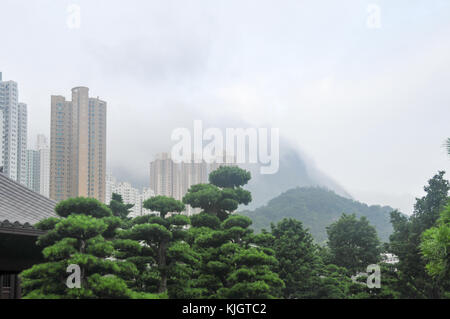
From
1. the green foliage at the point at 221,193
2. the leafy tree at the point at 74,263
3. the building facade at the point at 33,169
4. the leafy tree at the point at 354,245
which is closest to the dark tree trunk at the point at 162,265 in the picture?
the leafy tree at the point at 74,263

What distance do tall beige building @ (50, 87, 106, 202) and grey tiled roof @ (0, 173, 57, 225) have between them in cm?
4587

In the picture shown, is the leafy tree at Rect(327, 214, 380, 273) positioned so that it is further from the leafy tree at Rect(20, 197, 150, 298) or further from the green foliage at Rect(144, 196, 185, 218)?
the leafy tree at Rect(20, 197, 150, 298)

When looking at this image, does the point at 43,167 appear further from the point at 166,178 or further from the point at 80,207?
the point at 80,207

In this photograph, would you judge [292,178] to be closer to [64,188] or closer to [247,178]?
[64,188]

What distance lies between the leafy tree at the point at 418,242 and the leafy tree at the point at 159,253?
8942mm

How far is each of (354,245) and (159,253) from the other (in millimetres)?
18336

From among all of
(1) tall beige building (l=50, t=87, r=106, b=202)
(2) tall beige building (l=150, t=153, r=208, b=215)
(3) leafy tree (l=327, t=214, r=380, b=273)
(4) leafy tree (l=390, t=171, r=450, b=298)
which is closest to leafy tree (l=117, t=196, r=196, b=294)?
(4) leafy tree (l=390, t=171, r=450, b=298)

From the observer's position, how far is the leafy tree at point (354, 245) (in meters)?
27.4

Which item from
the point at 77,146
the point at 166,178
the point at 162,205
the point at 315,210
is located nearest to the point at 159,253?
the point at 162,205

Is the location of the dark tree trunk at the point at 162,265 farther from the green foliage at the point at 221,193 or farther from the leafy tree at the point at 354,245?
the leafy tree at the point at 354,245

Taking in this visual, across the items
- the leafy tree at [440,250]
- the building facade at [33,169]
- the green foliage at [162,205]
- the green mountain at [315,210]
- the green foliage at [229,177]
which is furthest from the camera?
the green mountain at [315,210]

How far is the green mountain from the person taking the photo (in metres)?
81.8
